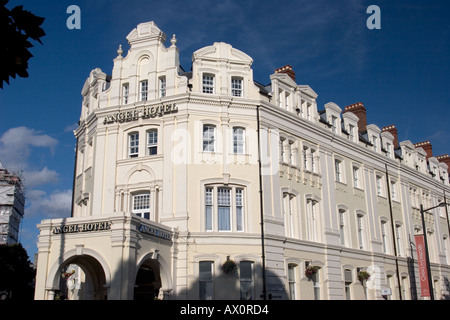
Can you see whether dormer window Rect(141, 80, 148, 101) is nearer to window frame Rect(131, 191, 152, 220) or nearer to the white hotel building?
the white hotel building

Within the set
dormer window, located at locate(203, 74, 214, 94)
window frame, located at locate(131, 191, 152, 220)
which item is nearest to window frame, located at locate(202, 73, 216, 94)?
dormer window, located at locate(203, 74, 214, 94)

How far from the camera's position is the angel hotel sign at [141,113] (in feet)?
95.0

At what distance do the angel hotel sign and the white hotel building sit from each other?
0.24 feet

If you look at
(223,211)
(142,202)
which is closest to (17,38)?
(223,211)

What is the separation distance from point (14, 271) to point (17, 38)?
45.3 m

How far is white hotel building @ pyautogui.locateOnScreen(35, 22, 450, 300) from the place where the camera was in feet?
80.0

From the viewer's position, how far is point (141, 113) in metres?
29.5

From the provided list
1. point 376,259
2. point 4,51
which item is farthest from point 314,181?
point 4,51

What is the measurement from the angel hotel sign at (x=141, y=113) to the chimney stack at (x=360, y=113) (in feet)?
68.1

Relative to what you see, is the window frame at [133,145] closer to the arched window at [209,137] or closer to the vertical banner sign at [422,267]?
the arched window at [209,137]

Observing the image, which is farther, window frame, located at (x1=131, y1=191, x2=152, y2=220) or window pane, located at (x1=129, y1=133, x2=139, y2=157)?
window pane, located at (x1=129, y1=133, x2=139, y2=157)

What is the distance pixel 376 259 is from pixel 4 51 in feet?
112

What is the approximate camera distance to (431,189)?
161 feet

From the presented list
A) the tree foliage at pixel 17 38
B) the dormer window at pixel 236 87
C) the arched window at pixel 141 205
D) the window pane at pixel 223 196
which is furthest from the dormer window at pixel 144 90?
the tree foliage at pixel 17 38
